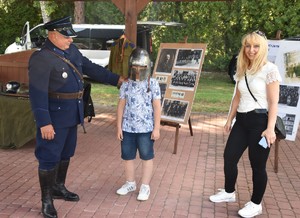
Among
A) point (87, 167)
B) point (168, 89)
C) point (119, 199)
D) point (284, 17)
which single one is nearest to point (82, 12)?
point (284, 17)

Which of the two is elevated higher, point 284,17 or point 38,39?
point 284,17

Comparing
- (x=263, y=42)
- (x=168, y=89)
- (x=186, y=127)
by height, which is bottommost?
(x=186, y=127)

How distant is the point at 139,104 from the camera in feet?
13.1

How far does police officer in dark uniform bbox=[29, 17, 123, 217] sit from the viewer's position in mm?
3535

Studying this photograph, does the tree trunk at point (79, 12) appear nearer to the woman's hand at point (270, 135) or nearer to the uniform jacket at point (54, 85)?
the uniform jacket at point (54, 85)

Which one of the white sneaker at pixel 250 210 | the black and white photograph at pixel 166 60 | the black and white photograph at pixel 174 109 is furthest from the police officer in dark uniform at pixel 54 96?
the black and white photograph at pixel 166 60

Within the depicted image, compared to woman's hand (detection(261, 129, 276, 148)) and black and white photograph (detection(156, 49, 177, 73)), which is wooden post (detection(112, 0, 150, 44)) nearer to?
black and white photograph (detection(156, 49, 177, 73))

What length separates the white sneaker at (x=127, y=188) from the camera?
4430 millimetres

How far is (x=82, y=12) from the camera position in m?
17.7

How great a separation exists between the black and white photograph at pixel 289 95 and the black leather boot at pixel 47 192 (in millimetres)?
3297

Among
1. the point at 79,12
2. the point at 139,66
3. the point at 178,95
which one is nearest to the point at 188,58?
the point at 178,95

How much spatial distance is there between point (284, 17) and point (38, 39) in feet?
29.2

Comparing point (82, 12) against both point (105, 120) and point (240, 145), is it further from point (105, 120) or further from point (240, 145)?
point (240, 145)

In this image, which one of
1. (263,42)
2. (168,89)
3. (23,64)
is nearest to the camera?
(263,42)
